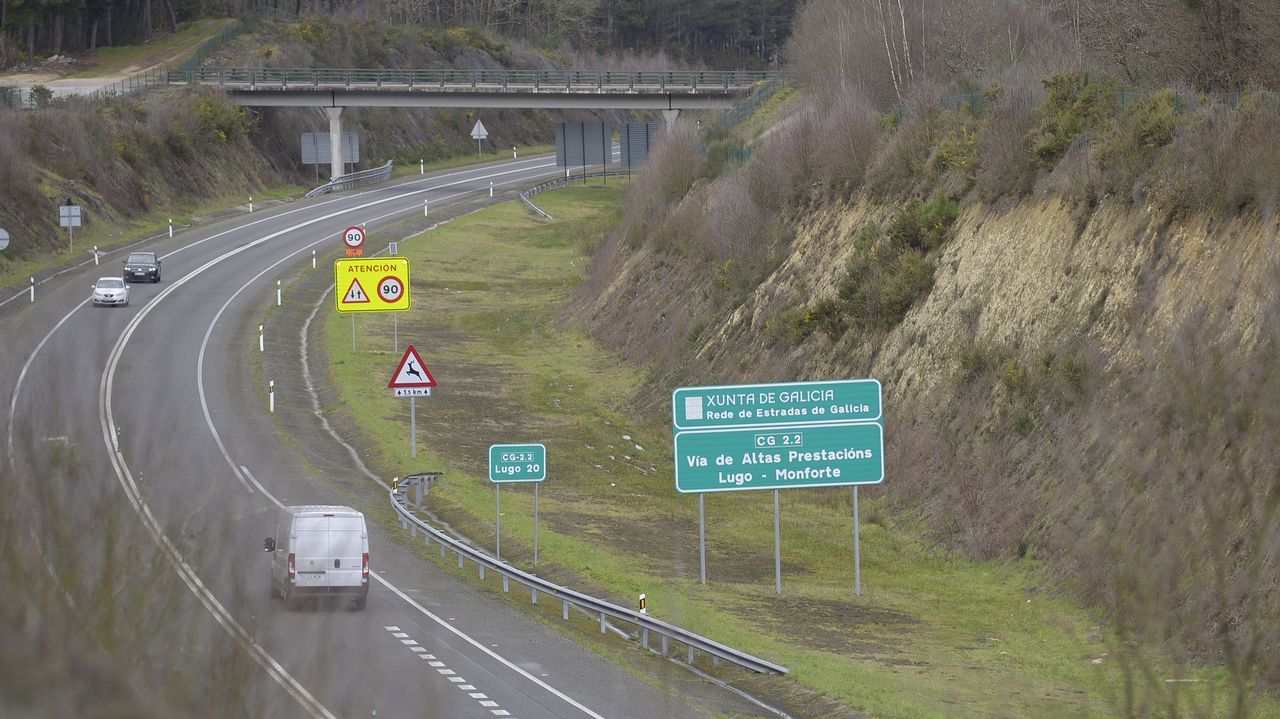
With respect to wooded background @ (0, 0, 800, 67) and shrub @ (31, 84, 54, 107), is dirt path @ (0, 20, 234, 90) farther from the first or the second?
wooded background @ (0, 0, 800, 67)

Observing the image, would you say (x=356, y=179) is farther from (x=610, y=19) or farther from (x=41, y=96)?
(x=610, y=19)

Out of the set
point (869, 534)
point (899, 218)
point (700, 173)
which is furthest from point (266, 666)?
point (700, 173)

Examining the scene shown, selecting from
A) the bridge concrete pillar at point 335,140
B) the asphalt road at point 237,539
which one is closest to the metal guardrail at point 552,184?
the bridge concrete pillar at point 335,140

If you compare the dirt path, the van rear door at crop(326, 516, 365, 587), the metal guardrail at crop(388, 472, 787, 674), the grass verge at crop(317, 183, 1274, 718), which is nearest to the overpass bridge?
the dirt path

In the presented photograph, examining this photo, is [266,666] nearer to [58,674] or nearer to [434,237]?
[58,674]

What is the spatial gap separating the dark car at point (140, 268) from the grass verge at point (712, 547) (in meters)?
7.93

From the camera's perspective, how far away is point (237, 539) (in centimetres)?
738

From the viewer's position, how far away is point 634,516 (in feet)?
106

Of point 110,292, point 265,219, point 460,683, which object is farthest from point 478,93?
point 460,683

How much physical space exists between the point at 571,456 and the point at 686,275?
16.2m

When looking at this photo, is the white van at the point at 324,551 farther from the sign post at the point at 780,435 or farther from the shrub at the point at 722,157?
the shrub at the point at 722,157

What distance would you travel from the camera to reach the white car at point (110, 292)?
170 feet

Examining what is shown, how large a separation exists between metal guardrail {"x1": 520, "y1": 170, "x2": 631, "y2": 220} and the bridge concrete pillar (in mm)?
11557

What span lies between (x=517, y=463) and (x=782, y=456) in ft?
15.0
